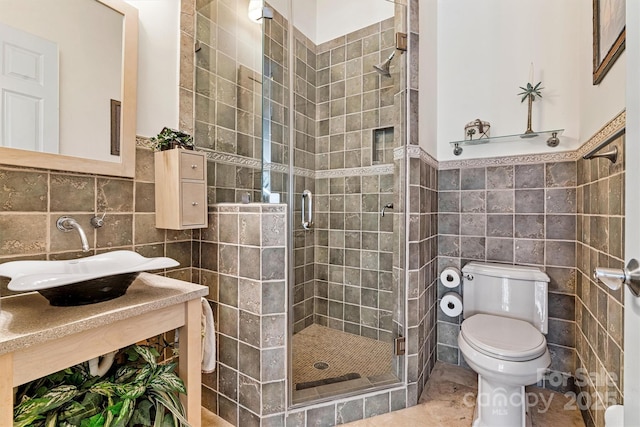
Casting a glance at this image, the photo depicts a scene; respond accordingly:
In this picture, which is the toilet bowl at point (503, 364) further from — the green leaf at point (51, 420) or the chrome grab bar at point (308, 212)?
the green leaf at point (51, 420)

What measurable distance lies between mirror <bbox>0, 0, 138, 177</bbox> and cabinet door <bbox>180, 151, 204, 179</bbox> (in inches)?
10.0

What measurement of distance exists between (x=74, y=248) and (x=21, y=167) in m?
0.38

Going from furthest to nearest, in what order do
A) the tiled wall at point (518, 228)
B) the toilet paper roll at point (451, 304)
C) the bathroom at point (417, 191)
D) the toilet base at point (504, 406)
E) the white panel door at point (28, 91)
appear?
1. the toilet paper roll at point (451, 304)
2. the tiled wall at point (518, 228)
3. the toilet base at point (504, 406)
4. the bathroom at point (417, 191)
5. the white panel door at point (28, 91)

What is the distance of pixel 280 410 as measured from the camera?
1401mm

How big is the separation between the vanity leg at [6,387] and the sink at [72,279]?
0.18 meters

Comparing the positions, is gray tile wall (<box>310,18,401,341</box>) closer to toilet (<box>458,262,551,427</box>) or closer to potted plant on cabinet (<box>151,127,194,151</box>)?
toilet (<box>458,262,551,427</box>)

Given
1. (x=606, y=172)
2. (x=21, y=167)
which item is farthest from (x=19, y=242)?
(x=606, y=172)

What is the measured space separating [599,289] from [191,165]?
2.06 metres

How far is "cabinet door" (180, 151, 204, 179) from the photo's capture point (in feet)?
4.86

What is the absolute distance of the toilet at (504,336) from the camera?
4.34 feet

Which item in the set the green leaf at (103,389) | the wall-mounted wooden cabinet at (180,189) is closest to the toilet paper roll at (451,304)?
the wall-mounted wooden cabinet at (180,189)

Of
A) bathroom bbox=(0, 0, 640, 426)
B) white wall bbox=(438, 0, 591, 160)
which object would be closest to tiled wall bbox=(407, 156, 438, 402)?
bathroom bbox=(0, 0, 640, 426)

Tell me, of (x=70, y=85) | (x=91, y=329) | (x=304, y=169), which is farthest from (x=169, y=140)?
(x=91, y=329)

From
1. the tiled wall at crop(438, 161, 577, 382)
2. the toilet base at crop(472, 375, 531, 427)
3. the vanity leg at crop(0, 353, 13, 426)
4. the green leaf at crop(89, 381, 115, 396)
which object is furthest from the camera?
the tiled wall at crop(438, 161, 577, 382)
